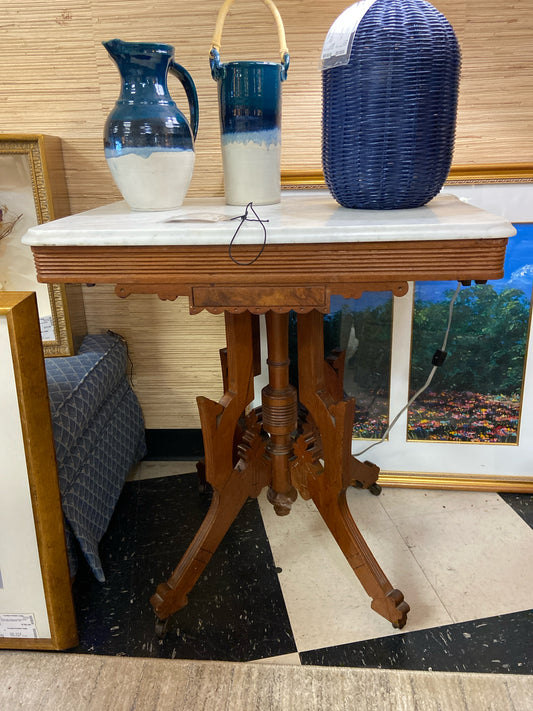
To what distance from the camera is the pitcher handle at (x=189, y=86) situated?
3.50ft

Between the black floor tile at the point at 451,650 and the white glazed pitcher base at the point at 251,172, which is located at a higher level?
the white glazed pitcher base at the point at 251,172

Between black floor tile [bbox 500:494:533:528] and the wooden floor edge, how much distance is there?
0.05ft

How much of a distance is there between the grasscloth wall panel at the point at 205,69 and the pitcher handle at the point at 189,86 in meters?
0.37

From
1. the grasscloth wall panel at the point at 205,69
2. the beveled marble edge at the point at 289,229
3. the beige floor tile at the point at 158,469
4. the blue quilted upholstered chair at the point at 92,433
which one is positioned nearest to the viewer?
the beveled marble edge at the point at 289,229

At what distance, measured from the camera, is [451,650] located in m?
1.09

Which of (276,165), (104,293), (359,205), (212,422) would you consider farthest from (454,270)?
(104,293)

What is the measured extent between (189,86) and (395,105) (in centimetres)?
41

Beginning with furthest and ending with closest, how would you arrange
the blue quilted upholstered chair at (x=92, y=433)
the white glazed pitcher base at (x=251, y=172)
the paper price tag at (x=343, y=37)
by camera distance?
the blue quilted upholstered chair at (x=92, y=433) → the white glazed pitcher base at (x=251, y=172) → the paper price tag at (x=343, y=37)

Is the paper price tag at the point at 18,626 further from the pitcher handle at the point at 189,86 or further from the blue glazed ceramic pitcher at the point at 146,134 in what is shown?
the pitcher handle at the point at 189,86

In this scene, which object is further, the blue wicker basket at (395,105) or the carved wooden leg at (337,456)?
the carved wooden leg at (337,456)

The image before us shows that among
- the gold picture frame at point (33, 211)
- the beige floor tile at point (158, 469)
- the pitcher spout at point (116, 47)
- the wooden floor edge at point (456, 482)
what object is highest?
the pitcher spout at point (116, 47)

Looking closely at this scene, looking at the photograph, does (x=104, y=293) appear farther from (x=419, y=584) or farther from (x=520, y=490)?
(x=520, y=490)

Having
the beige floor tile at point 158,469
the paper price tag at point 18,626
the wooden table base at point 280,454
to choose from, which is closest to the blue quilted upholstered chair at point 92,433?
the beige floor tile at point 158,469

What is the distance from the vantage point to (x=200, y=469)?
1581mm
